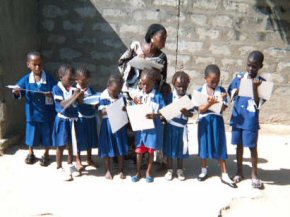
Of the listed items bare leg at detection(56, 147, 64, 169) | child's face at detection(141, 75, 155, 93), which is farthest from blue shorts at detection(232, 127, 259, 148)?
bare leg at detection(56, 147, 64, 169)

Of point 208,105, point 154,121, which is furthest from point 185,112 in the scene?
point 154,121

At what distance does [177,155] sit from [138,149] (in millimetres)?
478

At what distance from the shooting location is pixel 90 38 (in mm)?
7348

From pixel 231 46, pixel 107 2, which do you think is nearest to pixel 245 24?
pixel 231 46

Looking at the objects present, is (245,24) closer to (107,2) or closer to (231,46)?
(231,46)

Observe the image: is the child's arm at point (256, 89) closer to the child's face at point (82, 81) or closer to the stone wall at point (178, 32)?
the child's face at point (82, 81)

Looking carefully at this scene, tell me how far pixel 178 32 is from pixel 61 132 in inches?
127

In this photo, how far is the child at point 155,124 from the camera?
481cm

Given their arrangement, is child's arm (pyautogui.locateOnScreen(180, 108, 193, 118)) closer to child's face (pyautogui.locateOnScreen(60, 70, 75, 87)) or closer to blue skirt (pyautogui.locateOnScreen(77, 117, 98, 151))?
blue skirt (pyautogui.locateOnScreen(77, 117, 98, 151))

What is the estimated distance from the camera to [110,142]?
4980mm

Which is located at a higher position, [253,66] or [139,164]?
[253,66]

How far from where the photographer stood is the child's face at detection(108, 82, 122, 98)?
16.0ft

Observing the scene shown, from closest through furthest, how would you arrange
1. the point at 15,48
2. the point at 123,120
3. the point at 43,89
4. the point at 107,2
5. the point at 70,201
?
the point at 70,201
the point at 123,120
the point at 43,89
the point at 15,48
the point at 107,2

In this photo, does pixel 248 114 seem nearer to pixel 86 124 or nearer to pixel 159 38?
pixel 159 38
